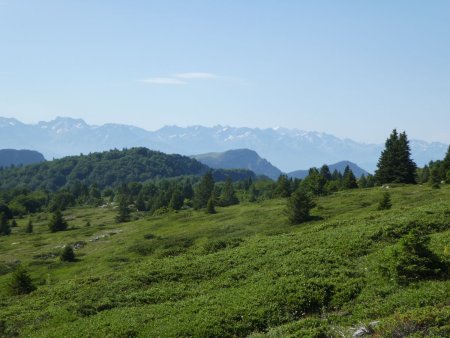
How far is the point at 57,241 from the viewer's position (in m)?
97.6

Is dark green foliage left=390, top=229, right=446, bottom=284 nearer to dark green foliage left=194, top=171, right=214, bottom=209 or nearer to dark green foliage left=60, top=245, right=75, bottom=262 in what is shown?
dark green foliage left=60, top=245, right=75, bottom=262

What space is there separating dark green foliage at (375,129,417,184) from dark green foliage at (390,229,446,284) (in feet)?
267

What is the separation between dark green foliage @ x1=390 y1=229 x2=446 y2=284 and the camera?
23.3m

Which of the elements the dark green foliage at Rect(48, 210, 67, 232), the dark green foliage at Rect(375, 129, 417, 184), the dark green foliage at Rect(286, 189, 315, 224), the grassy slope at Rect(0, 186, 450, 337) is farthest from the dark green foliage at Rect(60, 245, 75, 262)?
the dark green foliage at Rect(375, 129, 417, 184)

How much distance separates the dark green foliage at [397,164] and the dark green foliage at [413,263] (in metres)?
81.4

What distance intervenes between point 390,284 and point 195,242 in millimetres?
42526

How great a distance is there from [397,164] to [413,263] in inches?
3283

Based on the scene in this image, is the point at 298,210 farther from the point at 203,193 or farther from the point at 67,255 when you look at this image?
the point at 203,193

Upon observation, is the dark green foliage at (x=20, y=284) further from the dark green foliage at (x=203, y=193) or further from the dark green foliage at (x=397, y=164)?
the dark green foliage at (x=203, y=193)

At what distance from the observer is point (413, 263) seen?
23531 millimetres

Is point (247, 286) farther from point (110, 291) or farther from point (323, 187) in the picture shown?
point (323, 187)

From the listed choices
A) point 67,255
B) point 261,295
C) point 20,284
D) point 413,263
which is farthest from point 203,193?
point 413,263

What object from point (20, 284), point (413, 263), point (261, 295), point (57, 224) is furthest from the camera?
point (57, 224)

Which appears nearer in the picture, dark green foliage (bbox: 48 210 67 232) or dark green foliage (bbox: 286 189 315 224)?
dark green foliage (bbox: 286 189 315 224)
